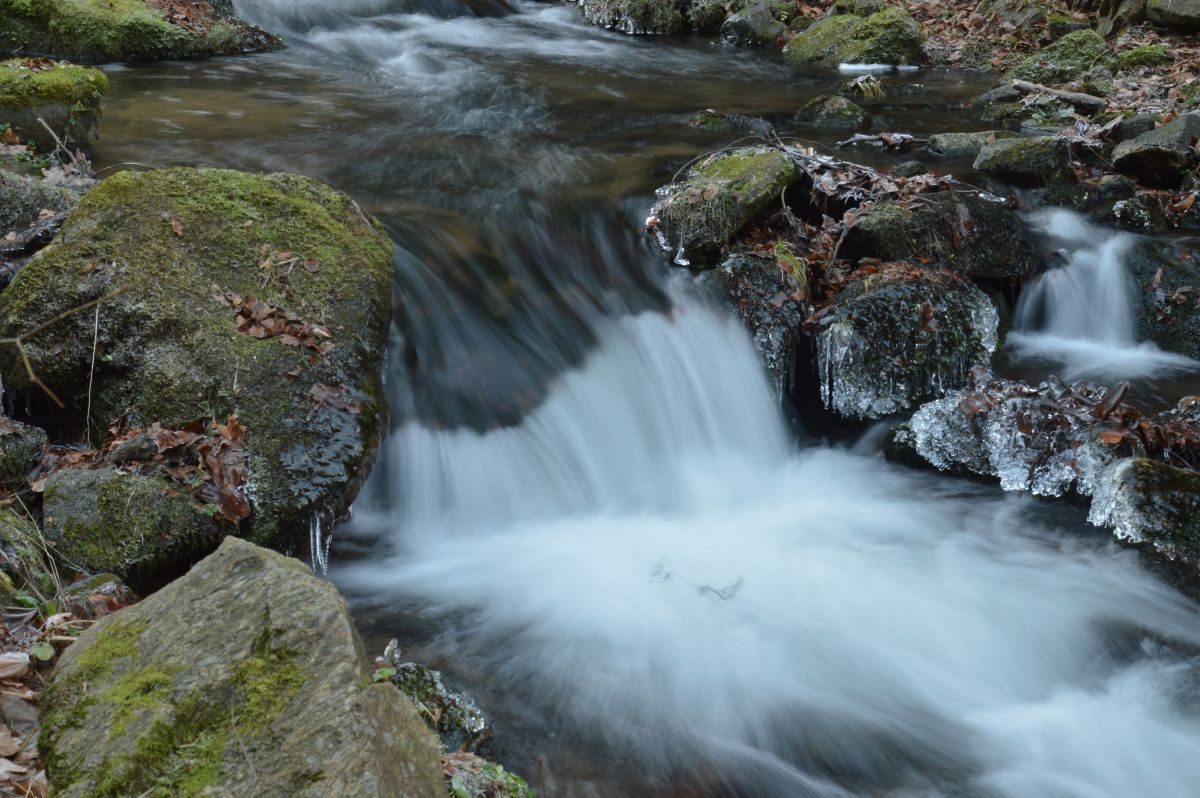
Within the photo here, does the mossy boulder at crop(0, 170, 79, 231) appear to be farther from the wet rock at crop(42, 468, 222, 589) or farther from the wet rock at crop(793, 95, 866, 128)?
the wet rock at crop(793, 95, 866, 128)

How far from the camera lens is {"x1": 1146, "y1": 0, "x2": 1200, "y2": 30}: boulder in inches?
496

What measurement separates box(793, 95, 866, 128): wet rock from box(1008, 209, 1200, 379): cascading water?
11.0ft

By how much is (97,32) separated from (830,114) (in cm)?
924

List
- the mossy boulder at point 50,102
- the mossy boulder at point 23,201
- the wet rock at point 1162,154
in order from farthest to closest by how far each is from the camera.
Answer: the wet rock at point 1162,154 → the mossy boulder at point 50,102 → the mossy boulder at point 23,201

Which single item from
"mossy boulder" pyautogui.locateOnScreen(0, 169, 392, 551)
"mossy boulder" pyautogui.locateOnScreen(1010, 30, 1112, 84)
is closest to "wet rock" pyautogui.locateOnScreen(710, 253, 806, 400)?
"mossy boulder" pyautogui.locateOnScreen(0, 169, 392, 551)

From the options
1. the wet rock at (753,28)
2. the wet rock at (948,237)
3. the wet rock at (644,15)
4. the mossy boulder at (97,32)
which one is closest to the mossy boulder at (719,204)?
the wet rock at (948,237)

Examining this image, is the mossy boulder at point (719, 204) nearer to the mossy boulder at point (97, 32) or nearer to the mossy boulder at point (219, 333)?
the mossy boulder at point (219, 333)

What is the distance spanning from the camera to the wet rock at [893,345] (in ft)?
22.6

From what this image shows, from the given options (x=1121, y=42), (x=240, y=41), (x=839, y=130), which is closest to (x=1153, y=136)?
(x=839, y=130)

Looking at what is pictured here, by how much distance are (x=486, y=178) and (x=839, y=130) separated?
171 inches

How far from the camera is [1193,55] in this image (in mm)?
12289

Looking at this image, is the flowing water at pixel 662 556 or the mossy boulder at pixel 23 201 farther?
the mossy boulder at pixel 23 201

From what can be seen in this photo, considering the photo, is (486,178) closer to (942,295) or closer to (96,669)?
(942,295)

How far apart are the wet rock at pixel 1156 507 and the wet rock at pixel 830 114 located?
625 cm
